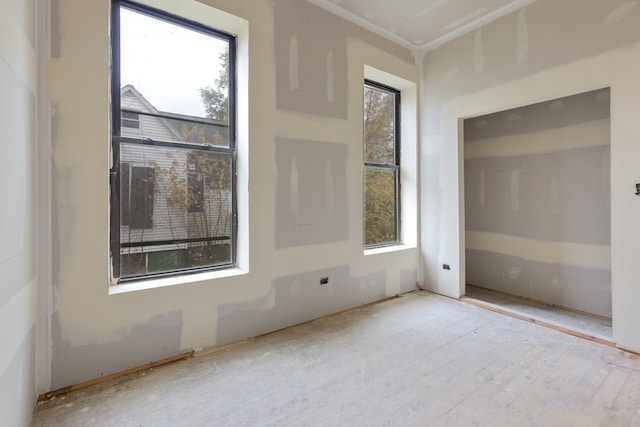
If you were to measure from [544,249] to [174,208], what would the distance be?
4.19 metres

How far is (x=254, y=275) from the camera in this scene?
2.61 m

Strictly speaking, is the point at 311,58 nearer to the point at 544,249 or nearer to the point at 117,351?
the point at 117,351

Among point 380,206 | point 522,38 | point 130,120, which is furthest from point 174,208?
point 522,38

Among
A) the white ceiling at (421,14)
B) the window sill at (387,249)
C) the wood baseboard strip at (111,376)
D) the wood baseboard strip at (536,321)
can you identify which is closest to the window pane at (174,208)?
the wood baseboard strip at (111,376)

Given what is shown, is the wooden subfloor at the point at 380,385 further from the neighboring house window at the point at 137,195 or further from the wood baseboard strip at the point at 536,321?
the neighboring house window at the point at 137,195

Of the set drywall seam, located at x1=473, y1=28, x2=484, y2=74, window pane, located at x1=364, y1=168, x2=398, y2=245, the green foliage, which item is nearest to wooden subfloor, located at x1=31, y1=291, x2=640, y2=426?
window pane, located at x1=364, y1=168, x2=398, y2=245

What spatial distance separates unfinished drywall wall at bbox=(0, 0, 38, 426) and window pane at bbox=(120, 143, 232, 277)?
0.58 meters

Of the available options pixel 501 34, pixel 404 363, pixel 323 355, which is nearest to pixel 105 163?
pixel 323 355

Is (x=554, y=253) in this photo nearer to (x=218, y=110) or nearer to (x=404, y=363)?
(x=404, y=363)

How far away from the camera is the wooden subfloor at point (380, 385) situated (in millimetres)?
1656

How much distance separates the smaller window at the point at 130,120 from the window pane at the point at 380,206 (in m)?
2.42

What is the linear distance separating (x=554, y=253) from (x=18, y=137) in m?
4.89

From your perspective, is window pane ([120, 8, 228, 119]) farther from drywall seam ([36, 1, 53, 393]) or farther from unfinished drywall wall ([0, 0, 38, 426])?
unfinished drywall wall ([0, 0, 38, 426])

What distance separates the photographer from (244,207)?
8.59 ft
